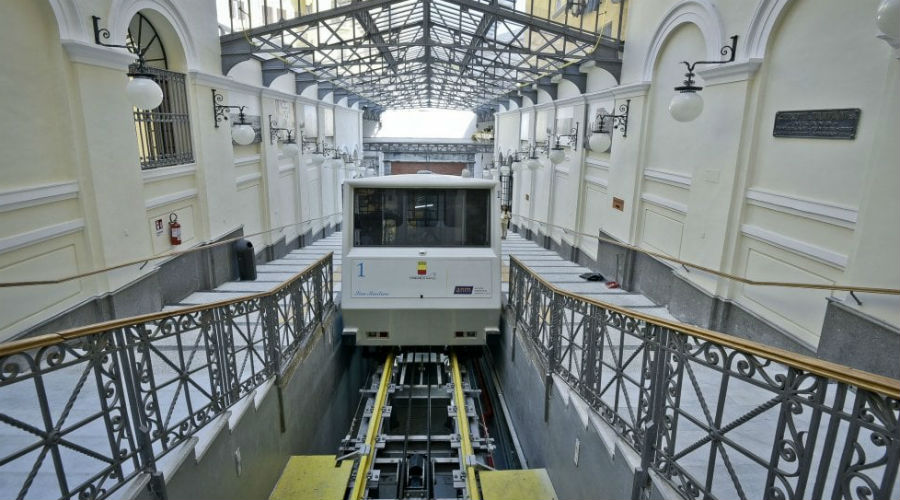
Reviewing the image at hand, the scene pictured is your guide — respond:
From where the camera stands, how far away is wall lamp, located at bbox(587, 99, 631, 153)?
896 cm

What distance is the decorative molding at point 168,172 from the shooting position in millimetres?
6604

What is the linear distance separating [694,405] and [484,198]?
3.80 meters

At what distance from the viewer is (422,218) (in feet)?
22.7

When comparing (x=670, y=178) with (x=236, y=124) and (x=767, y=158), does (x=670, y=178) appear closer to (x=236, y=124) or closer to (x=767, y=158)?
(x=767, y=158)

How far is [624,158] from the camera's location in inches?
355

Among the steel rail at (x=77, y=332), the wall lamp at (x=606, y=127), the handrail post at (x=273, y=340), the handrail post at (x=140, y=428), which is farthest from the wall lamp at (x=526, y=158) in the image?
the handrail post at (x=140, y=428)

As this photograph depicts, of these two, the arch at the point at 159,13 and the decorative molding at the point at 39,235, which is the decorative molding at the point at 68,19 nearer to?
the arch at the point at 159,13

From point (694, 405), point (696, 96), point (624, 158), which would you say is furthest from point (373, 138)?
point (694, 405)

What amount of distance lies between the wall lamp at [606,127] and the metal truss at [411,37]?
93 cm

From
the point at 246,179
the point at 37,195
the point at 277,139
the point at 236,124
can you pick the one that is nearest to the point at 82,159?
the point at 37,195

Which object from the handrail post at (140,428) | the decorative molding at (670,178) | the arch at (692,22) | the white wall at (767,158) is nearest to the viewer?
the handrail post at (140,428)

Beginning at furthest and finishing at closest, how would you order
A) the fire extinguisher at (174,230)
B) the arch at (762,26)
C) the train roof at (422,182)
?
1. the fire extinguisher at (174,230)
2. the train roof at (422,182)
3. the arch at (762,26)

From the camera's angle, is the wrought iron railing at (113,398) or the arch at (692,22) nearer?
the wrought iron railing at (113,398)

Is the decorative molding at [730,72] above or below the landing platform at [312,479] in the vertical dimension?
above
